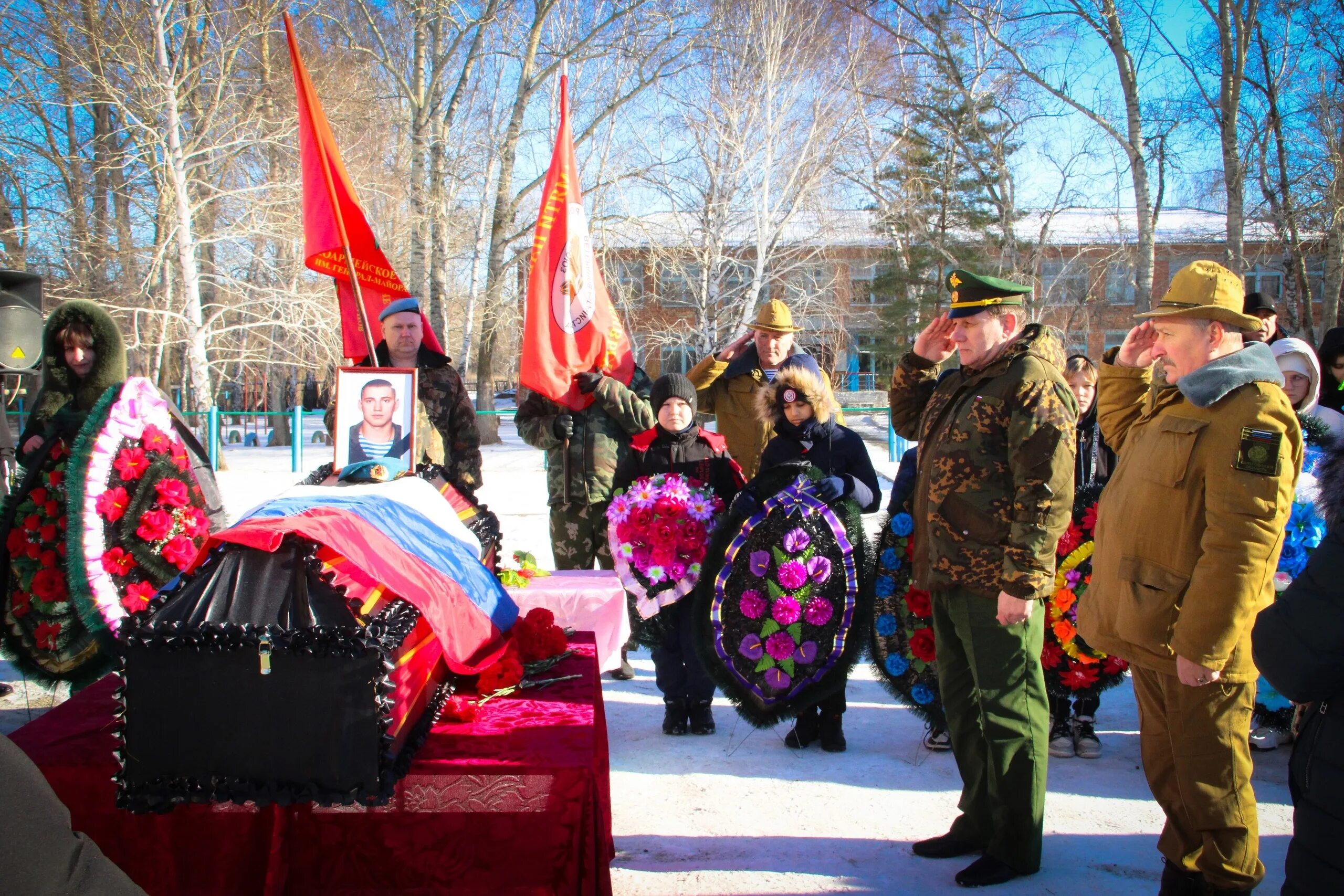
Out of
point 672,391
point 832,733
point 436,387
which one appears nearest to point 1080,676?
point 832,733

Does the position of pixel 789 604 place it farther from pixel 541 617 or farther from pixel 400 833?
pixel 400 833

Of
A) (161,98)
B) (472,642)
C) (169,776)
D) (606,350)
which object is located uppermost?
(161,98)

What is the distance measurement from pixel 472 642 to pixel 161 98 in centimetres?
1436

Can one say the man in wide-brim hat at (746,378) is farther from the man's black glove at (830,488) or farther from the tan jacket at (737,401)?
the man's black glove at (830,488)

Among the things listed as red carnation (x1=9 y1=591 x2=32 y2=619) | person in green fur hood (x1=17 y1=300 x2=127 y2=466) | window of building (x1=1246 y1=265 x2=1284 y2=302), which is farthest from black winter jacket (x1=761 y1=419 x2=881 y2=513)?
window of building (x1=1246 y1=265 x2=1284 y2=302)

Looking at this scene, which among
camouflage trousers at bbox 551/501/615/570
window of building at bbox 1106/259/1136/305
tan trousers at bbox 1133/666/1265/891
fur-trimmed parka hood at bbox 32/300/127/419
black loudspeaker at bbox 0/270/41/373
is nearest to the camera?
tan trousers at bbox 1133/666/1265/891

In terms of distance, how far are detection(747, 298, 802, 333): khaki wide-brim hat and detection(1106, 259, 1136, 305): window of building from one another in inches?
704

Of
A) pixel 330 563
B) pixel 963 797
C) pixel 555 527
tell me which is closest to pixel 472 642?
pixel 330 563

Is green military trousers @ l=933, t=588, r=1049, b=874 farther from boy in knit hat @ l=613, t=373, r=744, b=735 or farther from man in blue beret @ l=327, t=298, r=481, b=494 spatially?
man in blue beret @ l=327, t=298, r=481, b=494

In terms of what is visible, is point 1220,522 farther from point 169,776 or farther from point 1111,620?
point 169,776

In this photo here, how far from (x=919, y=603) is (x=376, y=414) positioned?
2.16m

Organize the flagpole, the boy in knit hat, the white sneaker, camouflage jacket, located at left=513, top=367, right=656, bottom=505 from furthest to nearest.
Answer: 1. camouflage jacket, located at left=513, top=367, right=656, bottom=505
2. the boy in knit hat
3. the white sneaker
4. the flagpole

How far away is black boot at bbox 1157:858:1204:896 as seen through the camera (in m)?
2.36

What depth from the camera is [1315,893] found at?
152 cm
